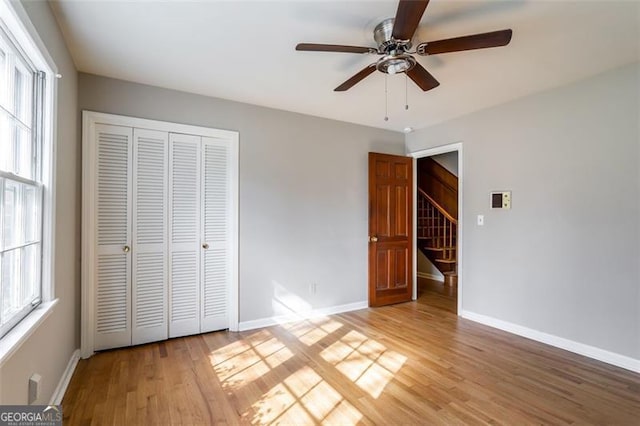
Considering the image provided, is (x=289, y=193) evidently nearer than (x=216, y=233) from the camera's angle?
No

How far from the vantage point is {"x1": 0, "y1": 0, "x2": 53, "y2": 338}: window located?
4.83 ft

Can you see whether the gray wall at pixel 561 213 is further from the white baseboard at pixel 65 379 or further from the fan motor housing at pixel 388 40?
the white baseboard at pixel 65 379

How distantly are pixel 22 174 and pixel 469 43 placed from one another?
2662mm

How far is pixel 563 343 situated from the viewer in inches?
117

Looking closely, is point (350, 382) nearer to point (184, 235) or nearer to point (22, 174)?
point (184, 235)

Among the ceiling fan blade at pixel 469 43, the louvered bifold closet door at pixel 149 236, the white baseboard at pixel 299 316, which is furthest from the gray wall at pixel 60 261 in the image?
the ceiling fan blade at pixel 469 43

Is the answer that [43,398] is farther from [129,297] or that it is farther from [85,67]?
[85,67]

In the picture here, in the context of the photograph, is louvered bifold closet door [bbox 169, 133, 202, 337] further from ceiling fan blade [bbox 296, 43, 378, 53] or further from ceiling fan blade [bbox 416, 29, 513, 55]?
ceiling fan blade [bbox 416, 29, 513, 55]

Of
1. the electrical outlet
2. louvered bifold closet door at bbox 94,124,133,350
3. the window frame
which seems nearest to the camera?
the electrical outlet

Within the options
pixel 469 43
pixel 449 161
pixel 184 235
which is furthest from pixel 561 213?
pixel 184 235

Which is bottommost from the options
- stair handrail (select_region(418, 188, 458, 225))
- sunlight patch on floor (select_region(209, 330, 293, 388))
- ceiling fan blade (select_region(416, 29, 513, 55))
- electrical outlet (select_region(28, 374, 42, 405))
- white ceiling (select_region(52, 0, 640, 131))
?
sunlight patch on floor (select_region(209, 330, 293, 388))

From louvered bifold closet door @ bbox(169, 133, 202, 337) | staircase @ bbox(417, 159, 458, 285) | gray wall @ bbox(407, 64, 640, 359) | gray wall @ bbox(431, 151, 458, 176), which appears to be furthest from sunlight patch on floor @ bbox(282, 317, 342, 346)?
gray wall @ bbox(431, 151, 458, 176)

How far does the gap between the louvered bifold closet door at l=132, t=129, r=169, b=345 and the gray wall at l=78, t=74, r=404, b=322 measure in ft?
1.12

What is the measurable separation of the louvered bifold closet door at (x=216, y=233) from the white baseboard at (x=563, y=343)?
2.97 m
